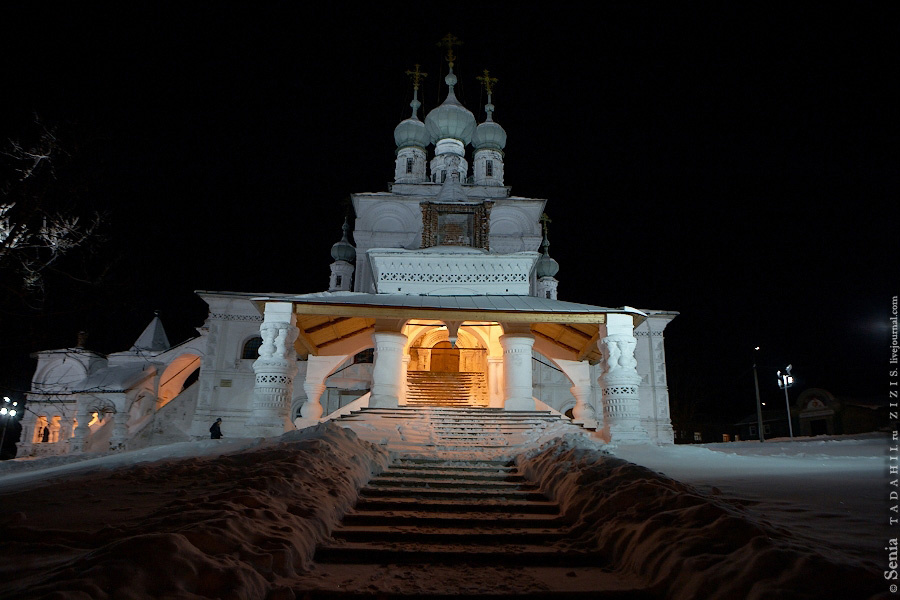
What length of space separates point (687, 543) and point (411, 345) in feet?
53.7

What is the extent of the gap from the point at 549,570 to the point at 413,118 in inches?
1057

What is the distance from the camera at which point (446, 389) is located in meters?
17.2

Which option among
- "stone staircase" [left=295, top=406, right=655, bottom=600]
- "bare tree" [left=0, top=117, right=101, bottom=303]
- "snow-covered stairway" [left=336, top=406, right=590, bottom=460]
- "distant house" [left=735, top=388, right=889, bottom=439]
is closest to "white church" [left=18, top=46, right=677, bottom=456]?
"snow-covered stairway" [left=336, top=406, right=590, bottom=460]

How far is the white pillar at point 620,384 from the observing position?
10.4 m

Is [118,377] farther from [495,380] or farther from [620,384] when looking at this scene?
[620,384]

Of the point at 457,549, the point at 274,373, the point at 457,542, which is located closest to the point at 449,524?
the point at 457,542

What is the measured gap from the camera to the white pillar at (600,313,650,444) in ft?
34.1

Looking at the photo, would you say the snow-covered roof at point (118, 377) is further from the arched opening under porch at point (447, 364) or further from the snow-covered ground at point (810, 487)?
the snow-covered ground at point (810, 487)

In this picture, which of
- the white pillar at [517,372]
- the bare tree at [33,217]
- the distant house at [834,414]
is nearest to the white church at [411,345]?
the white pillar at [517,372]

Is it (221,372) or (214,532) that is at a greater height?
(221,372)

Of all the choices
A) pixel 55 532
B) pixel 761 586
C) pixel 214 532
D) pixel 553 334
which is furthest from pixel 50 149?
pixel 553 334

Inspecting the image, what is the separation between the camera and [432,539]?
450cm

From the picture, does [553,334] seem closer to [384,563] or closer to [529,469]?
[529,469]

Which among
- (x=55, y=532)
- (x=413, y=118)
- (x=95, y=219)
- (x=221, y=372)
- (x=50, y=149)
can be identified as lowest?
(x=55, y=532)
